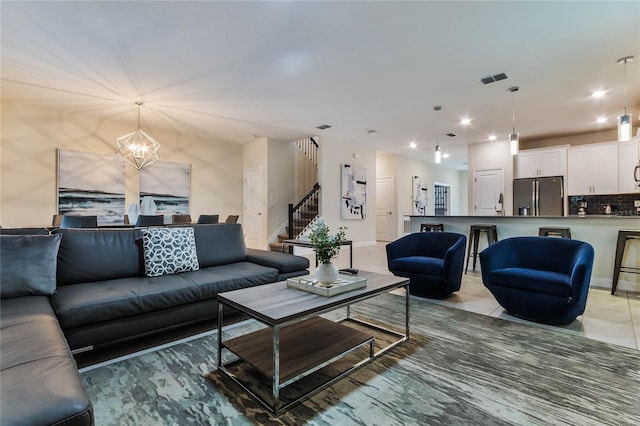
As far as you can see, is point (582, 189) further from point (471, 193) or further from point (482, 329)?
point (482, 329)

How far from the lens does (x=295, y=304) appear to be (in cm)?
176

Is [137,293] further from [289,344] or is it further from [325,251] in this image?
[325,251]

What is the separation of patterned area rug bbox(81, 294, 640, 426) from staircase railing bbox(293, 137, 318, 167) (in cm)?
701

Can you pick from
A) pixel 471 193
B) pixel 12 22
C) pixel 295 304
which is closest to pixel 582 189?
pixel 471 193

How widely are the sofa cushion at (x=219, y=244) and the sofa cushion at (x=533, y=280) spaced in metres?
2.66

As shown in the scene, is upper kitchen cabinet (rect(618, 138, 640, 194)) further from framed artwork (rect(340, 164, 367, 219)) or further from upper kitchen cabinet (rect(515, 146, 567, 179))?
framed artwork (rect(340, 164, 367, 219))

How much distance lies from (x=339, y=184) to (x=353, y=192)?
0.56 metres

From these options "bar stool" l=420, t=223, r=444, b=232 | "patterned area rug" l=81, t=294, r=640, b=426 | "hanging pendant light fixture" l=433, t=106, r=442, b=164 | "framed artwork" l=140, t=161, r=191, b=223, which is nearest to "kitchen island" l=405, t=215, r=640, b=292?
"bar stool" l=420, t=223, r=444, b=232

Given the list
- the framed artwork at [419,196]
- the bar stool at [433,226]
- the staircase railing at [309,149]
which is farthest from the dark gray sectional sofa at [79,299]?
the framed artwork at [419,196]

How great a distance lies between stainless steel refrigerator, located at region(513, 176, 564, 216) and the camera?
251 inches

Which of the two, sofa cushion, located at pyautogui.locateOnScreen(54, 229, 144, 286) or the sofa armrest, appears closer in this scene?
sofa cushion, located at pyautogui.locateOnScreen(54, 229, 144, 286)

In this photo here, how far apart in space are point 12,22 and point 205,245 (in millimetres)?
2824

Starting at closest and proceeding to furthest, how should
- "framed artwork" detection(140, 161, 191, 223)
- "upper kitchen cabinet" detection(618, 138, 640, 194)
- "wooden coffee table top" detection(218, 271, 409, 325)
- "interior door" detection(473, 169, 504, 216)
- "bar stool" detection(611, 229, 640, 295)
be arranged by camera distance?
"wooden coffee table top" detection(218, 271, 409, 325) → "bar stool" detection(611, 229, 640, 295) → "upper kitchen cabinet" detection(618, 138, 640, 194) → "framed artwork" detection(140, 161, 191, 223) → "interior door" detection(473, 169, 504, 216)

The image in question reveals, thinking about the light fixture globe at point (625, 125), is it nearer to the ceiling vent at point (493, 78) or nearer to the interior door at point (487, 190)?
the ceiling vent at point (493, 78)
